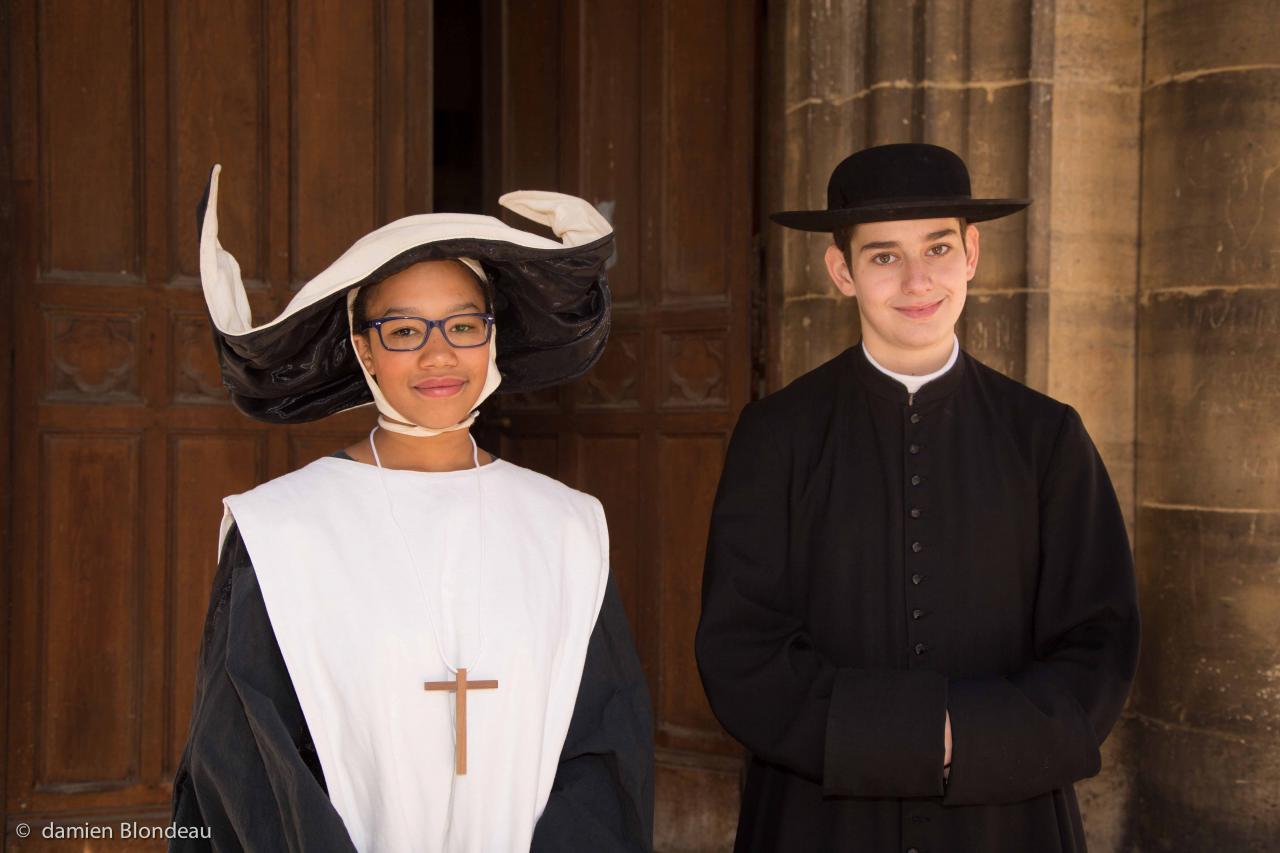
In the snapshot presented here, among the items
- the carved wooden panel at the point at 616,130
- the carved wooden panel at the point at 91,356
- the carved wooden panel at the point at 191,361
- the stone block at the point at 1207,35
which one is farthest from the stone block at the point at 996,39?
the carved wooden panel at the point at 91,356

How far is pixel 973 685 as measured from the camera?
2.18 meters

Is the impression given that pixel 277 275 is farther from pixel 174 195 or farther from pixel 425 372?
pixel 425 372

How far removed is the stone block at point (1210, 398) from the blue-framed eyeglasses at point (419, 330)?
2489 mm

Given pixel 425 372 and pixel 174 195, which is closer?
pixel 425 372

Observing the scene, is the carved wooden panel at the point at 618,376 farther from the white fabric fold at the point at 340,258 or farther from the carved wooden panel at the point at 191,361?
the white fabric fold at the point at 340,258

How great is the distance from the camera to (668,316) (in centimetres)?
492

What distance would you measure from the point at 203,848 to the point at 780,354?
2.71 m

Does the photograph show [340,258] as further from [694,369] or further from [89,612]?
[694,369]

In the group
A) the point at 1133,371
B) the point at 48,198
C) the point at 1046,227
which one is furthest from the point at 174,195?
the point at 1133,371

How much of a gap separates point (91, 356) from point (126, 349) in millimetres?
111

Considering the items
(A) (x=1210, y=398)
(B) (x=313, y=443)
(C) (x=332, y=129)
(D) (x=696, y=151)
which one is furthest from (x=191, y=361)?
(A) (x=1210, y=398)

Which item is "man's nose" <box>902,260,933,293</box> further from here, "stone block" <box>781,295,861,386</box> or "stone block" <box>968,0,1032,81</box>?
"stone block" <box>968,0,1032,81</box>

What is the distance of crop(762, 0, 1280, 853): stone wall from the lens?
3.73 meters

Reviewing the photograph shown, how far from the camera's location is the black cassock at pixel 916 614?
Answer: 2.14 metres
